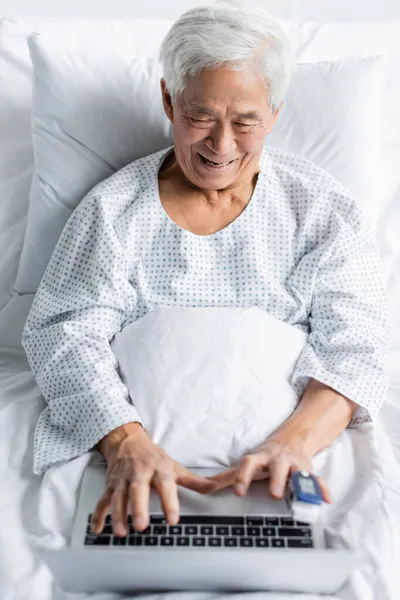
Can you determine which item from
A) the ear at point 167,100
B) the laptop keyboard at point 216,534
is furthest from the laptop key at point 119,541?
the ear at point 167,100

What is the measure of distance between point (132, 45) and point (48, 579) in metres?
1.37

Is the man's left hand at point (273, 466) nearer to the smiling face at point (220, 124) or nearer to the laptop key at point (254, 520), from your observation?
the laptop key at point (254, 520)

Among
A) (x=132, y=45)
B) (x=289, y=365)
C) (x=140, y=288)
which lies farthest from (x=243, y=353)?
(x=132, y=45)

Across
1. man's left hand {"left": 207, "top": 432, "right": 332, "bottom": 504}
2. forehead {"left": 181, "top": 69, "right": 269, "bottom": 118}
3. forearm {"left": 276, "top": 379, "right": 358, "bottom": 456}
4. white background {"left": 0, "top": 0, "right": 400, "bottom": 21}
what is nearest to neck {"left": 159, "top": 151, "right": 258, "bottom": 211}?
forehead {"left": 181, "top": 69, "right": 269, "bottom": 118}

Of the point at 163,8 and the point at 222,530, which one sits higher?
the point at 163,8

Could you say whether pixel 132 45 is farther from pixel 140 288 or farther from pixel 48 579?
pixel 48 579

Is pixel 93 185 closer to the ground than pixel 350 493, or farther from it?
farther from it

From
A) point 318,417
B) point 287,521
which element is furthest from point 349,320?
point 287,521

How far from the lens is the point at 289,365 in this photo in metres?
1.45

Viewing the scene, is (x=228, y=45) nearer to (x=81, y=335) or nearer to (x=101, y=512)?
(x=81, y=335)

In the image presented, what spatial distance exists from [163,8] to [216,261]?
42.0 inches

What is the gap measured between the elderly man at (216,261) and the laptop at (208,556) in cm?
10

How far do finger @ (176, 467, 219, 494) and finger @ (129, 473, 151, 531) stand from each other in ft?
0.20

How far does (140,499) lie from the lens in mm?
1161
